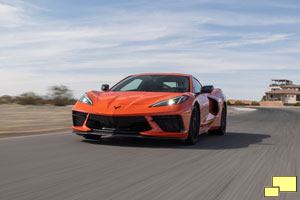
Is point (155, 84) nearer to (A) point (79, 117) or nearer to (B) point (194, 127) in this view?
(B) point (194, 127)

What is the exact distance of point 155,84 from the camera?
8.09 meters

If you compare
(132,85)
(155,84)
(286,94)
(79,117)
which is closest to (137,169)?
(79,117)

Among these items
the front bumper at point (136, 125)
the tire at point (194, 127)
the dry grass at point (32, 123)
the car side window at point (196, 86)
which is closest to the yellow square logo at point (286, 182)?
the front bumper at point (136, 125)

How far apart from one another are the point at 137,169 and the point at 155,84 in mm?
3528

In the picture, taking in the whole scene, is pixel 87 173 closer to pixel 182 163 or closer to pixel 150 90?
pixel 182 163

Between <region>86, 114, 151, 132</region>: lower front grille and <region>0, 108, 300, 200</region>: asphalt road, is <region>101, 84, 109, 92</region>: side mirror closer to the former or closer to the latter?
<region>0, 108, 300, 200</region>: asphalt road

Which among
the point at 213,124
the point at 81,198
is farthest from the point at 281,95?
the point at 81,198

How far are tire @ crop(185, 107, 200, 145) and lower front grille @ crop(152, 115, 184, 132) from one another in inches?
15.5

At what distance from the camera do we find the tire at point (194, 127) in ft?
23.4

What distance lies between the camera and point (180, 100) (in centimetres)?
691

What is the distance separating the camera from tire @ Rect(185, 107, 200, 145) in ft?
23.4

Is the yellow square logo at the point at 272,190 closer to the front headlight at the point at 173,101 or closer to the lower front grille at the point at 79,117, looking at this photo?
the front headlight at the point at 173,101

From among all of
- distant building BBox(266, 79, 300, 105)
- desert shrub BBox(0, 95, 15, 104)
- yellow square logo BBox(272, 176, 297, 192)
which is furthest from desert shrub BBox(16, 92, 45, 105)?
distant building BBox(266, 79, 300, 105)

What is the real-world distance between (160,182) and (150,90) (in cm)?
395
